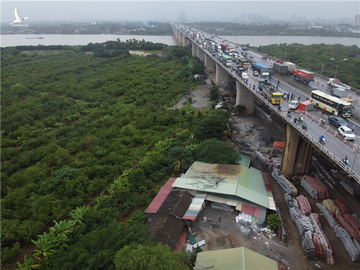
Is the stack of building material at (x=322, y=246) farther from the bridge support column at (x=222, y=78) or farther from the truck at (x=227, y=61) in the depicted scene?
the bridge support column at (x=222, y=78)

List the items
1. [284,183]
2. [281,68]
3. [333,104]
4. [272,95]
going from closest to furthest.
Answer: [284,183] → [333,104] → [272,95] → [281,68]

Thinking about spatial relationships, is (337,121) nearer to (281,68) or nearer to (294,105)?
(294,105)

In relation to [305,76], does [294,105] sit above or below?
below

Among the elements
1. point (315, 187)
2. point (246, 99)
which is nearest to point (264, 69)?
point (246, 99)

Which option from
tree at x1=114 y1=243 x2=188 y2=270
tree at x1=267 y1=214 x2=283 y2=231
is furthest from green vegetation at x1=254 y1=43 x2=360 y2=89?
tree at x1=114 y1=243 x2=188 y2=270

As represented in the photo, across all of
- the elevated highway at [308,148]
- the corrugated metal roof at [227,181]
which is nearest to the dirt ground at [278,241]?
the corrugated metal roof at [227,181]
